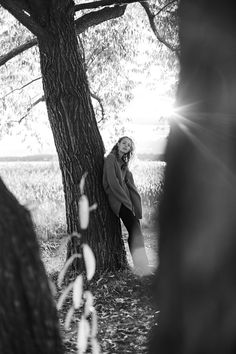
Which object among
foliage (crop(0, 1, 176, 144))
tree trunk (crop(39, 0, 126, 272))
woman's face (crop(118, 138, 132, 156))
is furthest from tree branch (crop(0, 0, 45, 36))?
foliage (crop(0, 1, 176, 144))

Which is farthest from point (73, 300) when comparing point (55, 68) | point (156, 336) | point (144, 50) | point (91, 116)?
point (144, 50)

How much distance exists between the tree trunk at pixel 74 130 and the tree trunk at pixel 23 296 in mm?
4128

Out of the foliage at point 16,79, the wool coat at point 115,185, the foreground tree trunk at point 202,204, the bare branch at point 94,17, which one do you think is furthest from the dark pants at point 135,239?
the foliage at point 16,79

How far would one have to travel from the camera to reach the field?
5332 mm

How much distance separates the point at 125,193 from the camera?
7.21m

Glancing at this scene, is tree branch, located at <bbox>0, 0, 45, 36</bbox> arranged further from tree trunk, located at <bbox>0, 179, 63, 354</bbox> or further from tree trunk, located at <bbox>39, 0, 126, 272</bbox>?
tree trunk, located at <bbox>0, 179, 63, 354</bbox>

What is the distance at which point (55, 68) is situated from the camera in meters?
6.88

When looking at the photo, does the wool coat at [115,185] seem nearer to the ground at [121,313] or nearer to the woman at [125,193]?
the woman at [125,193]

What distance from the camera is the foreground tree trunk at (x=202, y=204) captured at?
2.54 m

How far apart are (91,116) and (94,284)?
6.77ft

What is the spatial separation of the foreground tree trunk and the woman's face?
455 centimetres

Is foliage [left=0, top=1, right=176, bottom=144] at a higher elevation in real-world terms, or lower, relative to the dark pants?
higher

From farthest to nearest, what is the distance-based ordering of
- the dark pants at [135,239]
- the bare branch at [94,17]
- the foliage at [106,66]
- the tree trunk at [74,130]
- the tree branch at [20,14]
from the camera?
the foliage at [106,66], the bare branch at [94,17], the dark pants at [135,239], the tree trunk at [74,130], the tree branch at [20,14]

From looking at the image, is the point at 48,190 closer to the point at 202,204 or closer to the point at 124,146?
the point at 124,146
